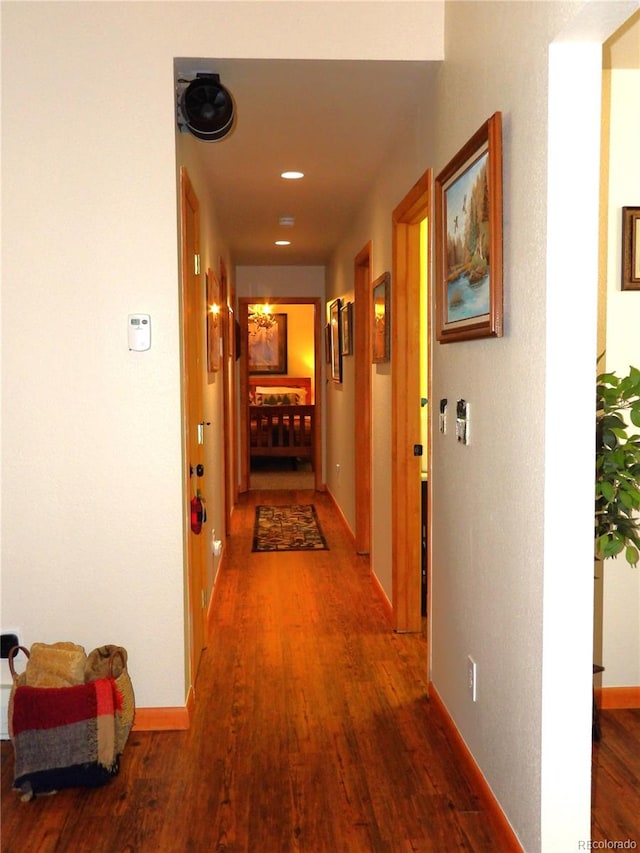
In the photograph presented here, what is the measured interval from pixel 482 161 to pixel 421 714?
2003 millimetres

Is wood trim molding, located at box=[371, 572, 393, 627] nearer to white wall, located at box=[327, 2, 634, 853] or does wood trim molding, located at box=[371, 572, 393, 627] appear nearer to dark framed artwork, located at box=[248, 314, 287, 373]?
white wall, located at box=[327, 2, 634, 853]

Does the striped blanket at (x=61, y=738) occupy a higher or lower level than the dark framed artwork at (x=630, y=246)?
lower

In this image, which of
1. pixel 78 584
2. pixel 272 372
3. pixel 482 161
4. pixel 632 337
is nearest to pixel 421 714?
pixel 78 584

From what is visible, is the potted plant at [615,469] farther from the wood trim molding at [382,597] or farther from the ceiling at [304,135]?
the wood trim molding at [382,597]

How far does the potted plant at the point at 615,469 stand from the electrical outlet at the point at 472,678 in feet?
1.76

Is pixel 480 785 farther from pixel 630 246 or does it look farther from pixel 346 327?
pixel 346 327

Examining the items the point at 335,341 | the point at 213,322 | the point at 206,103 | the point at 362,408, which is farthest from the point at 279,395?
the point at 206,103

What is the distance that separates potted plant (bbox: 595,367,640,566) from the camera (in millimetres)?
2248

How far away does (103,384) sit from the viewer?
9.33ft

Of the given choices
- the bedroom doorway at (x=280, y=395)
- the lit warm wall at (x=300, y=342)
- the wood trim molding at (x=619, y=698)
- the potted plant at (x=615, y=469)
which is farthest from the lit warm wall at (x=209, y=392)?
the lit warm wall at (x=300, y=342)

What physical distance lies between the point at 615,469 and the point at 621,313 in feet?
2.91

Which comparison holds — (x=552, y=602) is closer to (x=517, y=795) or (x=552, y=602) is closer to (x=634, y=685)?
(x=517, y=795)

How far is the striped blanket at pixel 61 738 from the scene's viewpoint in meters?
2.43

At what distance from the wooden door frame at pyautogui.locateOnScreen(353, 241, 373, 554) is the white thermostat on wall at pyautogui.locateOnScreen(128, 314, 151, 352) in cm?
274
